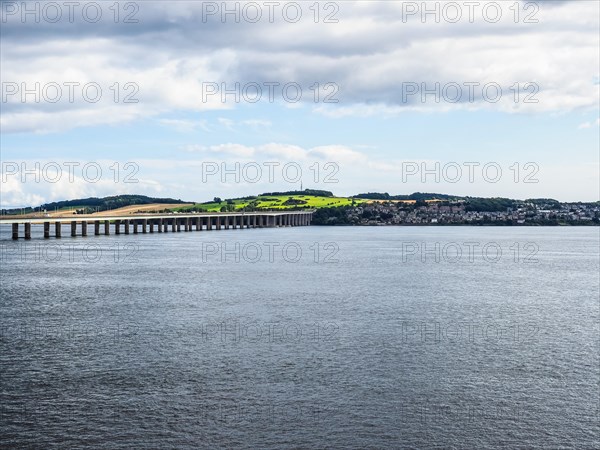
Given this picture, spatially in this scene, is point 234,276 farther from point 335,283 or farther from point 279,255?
point 279,255

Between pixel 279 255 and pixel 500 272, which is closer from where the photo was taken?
pixel 500 272

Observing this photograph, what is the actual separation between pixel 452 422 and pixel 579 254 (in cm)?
11371

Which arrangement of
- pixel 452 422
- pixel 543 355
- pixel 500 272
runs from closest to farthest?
pixel 452 422 < pixel 543 355 < pixel 500 272

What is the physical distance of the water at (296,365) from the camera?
94.0ft

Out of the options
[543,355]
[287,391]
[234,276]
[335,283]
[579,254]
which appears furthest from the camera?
[579,254]

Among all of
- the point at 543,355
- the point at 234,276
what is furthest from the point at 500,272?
the point at 543,355

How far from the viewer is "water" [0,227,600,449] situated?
2864 cm

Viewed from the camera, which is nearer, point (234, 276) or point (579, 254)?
point (234, 276)

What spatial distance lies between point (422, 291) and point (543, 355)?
29925 millimetres

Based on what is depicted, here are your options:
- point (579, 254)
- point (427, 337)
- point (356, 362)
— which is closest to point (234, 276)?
point (427, 337)

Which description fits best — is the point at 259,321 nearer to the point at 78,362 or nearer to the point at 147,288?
the point at 78,362

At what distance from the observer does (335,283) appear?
3066 inches

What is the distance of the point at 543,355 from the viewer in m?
41.4

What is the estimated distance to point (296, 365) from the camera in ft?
124
